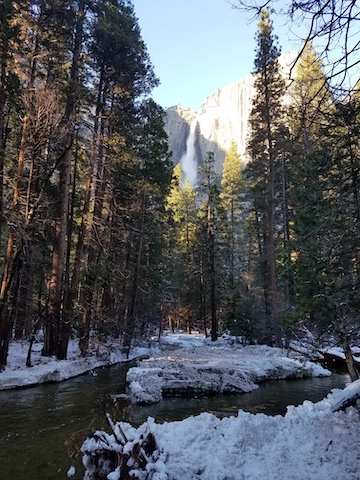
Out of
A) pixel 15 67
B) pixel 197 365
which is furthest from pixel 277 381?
pixel 15 67

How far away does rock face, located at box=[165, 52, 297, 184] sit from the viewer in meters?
95.9

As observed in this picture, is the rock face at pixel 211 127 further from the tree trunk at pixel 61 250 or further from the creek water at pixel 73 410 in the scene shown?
the creek water at pixel 73 410

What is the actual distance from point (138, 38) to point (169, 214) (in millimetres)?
11240

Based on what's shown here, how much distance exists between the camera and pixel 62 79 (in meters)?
14.5

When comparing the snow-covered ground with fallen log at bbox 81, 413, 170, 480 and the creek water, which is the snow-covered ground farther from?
the creek water

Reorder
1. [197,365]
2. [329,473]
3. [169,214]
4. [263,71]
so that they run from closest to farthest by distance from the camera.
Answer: [329,473], [197,365], [263,71], [169,214]

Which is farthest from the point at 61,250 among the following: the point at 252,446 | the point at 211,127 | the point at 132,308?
the point at 211,127

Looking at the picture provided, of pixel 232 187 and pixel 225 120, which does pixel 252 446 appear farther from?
pixel 225 120

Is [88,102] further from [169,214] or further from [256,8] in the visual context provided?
[256,8]

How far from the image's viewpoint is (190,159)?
99375mm

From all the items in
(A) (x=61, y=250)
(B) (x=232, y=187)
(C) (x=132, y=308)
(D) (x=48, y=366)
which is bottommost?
(D) (x=48, y=366)

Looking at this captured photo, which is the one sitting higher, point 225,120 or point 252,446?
point 225,120

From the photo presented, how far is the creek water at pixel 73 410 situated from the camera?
5.24 m

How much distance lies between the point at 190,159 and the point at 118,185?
3252 inches
